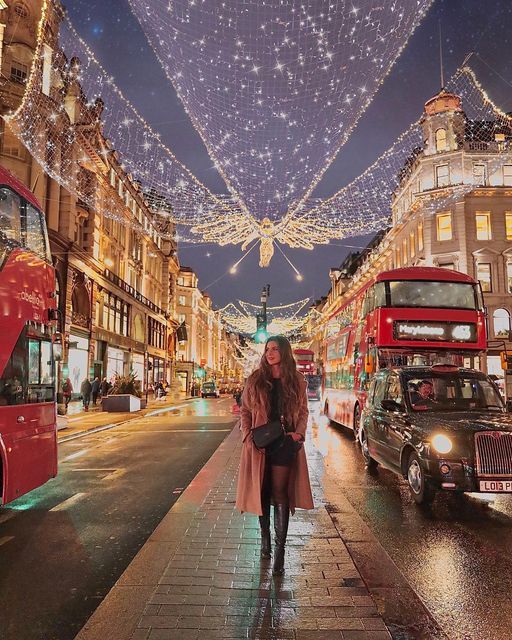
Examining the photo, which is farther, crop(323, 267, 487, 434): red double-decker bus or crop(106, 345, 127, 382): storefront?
crop(106, 345, 127, 382): storefront

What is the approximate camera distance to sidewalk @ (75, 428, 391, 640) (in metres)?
3.27

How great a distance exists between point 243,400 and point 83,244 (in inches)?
1345

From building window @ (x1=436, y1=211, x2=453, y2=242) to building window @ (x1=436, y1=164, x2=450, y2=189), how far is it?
2323 millimetres

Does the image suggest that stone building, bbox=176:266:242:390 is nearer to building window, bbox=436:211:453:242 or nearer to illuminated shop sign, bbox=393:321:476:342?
building window, bbox=436:211:453:242

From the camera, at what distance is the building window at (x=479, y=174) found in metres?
39.4

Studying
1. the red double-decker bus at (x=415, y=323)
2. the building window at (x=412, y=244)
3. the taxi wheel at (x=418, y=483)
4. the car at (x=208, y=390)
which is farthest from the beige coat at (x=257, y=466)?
the car at (x=208, y=390)

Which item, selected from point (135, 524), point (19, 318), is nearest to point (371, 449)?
point (135, 524)

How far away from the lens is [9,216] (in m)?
6.69

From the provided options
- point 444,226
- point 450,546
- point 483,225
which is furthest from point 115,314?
point 450,546

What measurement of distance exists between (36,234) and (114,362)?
3534 centimetres

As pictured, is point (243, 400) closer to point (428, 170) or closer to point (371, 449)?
point (371, 449)

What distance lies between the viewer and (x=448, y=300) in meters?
14.0

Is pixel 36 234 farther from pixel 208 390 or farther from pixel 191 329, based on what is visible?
pixel 191 329

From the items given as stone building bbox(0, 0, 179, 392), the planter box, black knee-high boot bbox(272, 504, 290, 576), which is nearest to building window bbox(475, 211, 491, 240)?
stone building bbox(0, 0, 179, 392)
